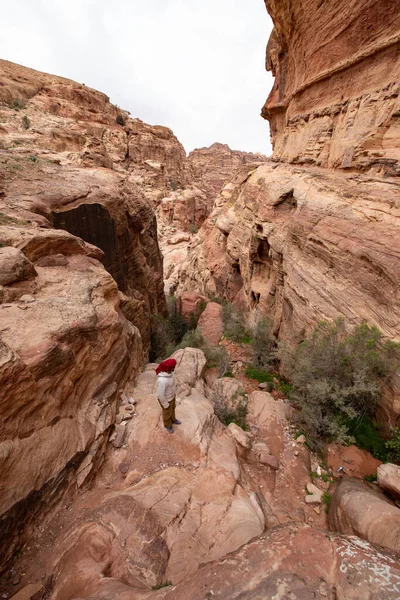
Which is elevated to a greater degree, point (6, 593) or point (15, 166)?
point (15, 166)

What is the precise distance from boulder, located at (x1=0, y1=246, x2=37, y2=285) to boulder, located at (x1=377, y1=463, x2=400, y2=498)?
717cm

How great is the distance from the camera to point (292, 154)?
11633 millimetres

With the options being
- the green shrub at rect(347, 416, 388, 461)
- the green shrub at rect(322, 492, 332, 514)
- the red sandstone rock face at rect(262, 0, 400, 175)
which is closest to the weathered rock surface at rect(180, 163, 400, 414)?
the green shrub at rect(347, 416, 388, 461)

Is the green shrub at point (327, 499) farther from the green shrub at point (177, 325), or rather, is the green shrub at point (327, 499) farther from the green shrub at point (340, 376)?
the green shrub at point (177, 325)

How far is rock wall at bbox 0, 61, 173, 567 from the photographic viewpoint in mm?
3207

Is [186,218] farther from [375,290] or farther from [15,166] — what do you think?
[375,290]

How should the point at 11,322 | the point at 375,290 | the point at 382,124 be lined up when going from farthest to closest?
the point at 382,124, the point at 375,290, the point at 11,322

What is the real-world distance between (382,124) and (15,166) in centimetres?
1149

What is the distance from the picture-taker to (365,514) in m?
3.57

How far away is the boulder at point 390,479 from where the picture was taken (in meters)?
4.03

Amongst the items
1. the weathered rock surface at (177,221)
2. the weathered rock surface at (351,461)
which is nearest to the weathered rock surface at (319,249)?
the weathered rock surface at (351,461)

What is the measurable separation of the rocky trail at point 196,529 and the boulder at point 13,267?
3.15 meters

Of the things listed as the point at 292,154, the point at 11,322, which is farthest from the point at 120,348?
the point at 292,154

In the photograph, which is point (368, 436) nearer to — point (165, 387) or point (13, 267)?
point (165, 387)
